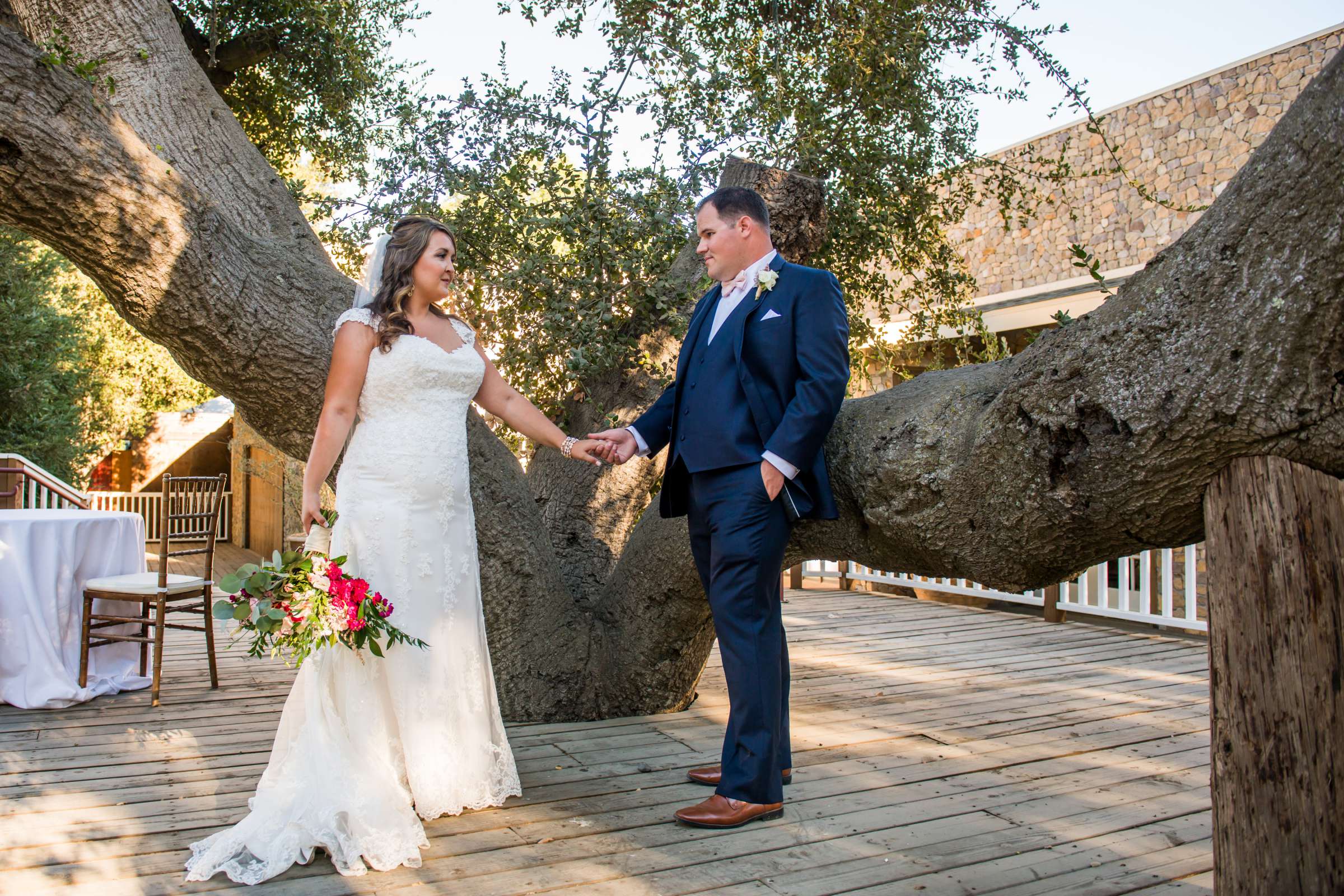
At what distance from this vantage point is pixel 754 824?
3.29 meters

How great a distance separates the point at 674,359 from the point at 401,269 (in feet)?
6.19

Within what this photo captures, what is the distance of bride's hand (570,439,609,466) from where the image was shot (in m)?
3.92

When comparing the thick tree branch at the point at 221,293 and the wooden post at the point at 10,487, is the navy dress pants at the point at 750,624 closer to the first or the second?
the thick tree branch at the point at 221,293

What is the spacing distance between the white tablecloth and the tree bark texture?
1918 millimetres

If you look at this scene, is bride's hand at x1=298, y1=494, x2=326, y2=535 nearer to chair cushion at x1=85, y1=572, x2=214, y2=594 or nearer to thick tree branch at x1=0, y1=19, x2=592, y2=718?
thick tree branch at x1=0, y1=19, x2=592, y2=718

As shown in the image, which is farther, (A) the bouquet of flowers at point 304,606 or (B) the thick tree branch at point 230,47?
(B) the thick tree branch at point 230,47

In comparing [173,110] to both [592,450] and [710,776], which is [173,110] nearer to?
[592,450]

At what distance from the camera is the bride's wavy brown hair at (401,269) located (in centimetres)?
348

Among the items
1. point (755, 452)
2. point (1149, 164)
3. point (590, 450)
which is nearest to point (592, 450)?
point (590, 450)

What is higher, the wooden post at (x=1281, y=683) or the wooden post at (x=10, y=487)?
the wooden post at (x=10, y=487)

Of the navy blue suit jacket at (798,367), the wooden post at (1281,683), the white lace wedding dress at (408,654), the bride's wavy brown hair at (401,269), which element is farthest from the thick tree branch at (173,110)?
the wooden post at (1281,683)

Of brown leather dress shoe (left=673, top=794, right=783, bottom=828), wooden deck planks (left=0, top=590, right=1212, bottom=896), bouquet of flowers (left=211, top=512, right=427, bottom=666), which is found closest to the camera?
wooden deck planks (left=0, top=590, right=1212, bottom=896)

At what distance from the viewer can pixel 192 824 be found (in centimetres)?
323

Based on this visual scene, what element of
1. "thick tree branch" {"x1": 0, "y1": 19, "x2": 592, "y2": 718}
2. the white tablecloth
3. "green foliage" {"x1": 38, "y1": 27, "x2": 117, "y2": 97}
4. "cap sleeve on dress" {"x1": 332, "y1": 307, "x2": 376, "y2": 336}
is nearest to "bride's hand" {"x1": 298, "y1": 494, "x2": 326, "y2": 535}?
"cap sleeve on dress" {"x1": 332, "y1": 307, "x2": 376, "y2": 336}
